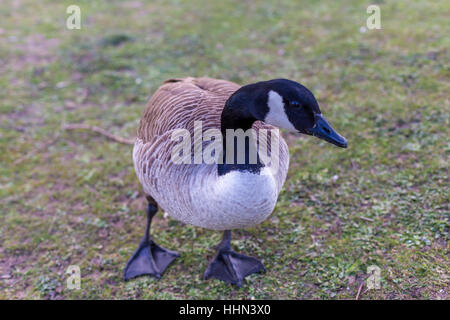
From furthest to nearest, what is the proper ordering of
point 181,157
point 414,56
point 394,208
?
point 414,56, point 394,208, point 181,157

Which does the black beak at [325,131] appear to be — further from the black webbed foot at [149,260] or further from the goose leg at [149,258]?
the black webbed foot at [149,260]

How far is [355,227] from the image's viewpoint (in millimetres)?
3646

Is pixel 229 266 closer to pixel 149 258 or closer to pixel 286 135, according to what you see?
pixel 149 258

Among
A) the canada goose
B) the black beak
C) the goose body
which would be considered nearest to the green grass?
the canada goose

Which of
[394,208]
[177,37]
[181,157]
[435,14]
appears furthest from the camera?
[177,37]

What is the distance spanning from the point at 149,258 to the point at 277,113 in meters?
1.67

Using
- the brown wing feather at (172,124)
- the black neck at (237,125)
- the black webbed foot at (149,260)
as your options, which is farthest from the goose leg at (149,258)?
the black neck at (237,125)

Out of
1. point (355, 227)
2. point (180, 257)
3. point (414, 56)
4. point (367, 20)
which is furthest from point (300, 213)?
point (367, 20)

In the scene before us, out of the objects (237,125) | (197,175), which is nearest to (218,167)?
(197,175)

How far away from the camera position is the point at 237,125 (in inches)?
112

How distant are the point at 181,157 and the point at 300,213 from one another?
55.5 inches

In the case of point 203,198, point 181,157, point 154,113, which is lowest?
point 203,198

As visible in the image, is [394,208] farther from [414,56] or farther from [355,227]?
[414,56]

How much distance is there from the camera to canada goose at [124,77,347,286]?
104 inches
